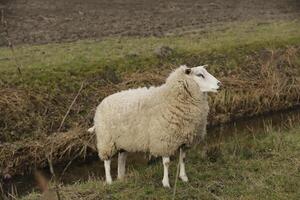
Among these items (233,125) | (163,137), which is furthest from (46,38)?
(163,137)

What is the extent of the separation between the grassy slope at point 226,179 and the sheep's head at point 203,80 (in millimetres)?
1473

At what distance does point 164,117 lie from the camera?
888 cm

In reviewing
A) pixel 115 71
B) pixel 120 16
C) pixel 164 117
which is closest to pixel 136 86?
pixel 115 71

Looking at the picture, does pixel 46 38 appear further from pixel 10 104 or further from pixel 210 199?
pixel 210 199

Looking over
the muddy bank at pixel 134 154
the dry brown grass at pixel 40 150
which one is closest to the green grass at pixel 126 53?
the dry brown grass at pixel 40 150

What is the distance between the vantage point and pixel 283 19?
25.5 m

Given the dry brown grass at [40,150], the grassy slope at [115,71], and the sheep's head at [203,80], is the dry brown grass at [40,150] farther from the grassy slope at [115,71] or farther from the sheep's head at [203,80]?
the sheep's head at [203,80]

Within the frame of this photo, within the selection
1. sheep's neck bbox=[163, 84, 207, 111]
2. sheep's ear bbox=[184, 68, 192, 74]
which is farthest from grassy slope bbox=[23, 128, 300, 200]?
sheep's ear bbox=[184, 68, 192, 74]

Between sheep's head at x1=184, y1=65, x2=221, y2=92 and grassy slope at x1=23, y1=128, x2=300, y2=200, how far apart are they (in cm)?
147

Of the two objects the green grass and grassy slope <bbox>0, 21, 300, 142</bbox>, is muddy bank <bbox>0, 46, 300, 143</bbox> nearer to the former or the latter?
grassy slope <bbox>0, 21, 300, 142</bbox>

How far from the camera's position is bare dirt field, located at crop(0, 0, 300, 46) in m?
21.9

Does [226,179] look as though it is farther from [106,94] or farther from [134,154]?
[106,94]

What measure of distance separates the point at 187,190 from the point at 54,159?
5.43 metres

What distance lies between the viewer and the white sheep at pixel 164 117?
877 cm
